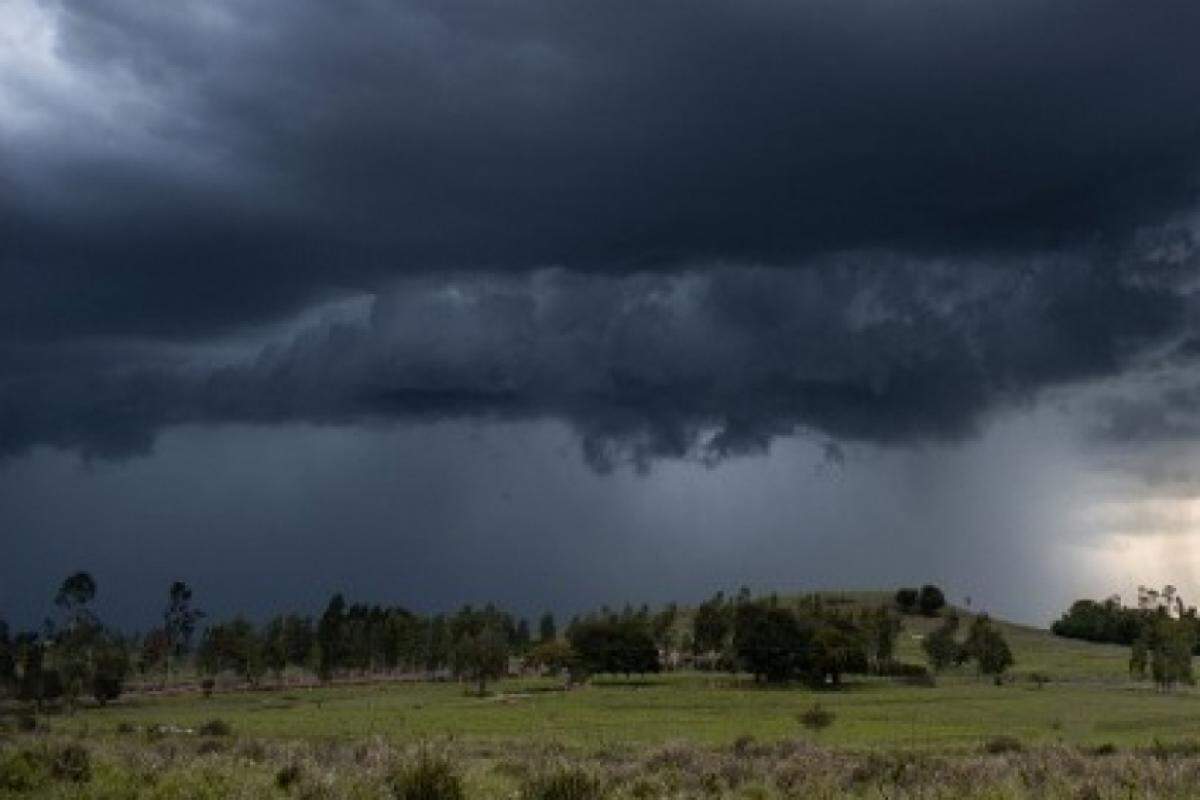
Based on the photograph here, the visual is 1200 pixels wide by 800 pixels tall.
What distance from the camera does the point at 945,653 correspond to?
641ft

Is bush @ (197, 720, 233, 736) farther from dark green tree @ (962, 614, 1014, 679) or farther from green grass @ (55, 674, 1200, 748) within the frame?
dark green tree @ (962, 614, 1014, 679)

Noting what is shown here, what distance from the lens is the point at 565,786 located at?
2708 cm

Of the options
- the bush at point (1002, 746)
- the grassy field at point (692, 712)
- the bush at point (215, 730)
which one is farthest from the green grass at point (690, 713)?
the bush at point (1002, 746)

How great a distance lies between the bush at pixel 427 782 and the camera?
27750 millimetres

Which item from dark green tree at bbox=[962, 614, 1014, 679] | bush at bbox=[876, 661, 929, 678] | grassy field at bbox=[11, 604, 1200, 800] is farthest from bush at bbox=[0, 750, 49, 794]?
dark green tree at bbox=[962, 614, 1014, 679]

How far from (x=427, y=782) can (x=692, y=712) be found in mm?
99136

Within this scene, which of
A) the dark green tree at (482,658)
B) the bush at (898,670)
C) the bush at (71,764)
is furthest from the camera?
the bush at (898,670)

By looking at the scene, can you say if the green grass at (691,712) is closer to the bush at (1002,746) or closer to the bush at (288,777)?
the bush at (1002,746)

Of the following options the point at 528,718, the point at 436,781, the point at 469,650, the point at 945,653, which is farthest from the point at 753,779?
the point at 945,653

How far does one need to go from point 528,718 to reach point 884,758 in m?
61.9

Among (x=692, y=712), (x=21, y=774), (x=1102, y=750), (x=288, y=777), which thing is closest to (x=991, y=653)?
(x=692, y=712)

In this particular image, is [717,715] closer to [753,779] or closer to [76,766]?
[753,779]

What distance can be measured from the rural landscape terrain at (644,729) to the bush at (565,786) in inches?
1.7

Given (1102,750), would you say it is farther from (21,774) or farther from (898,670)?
(898,670)
